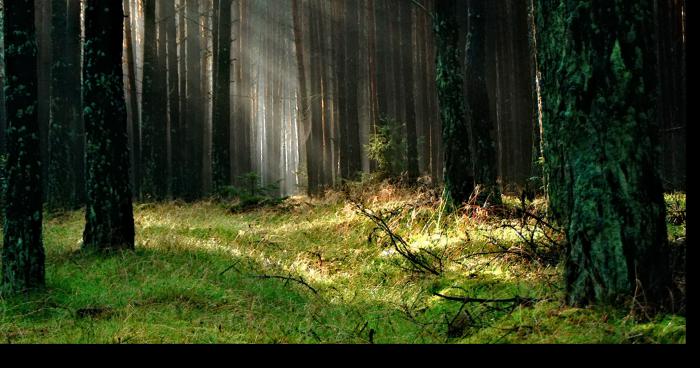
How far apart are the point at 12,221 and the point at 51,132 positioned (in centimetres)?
1208

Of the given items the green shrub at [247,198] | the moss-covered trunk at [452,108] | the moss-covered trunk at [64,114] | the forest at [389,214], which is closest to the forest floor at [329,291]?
the forest at [389,214]

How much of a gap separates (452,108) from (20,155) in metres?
7.37

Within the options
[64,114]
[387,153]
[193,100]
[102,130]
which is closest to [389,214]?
[102,130]

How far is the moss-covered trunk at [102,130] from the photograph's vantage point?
888 cm

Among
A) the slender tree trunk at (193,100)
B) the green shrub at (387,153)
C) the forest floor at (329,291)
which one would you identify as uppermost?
the slender tree trunk at (193,100)

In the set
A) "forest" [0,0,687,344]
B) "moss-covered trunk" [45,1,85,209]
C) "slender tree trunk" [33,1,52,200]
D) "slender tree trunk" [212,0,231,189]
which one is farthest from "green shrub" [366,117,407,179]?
"slender tree trunk" [33,1,52,200]

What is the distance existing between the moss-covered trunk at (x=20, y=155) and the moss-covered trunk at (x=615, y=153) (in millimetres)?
6103

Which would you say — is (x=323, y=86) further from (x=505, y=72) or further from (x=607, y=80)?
(x=607, y=80)

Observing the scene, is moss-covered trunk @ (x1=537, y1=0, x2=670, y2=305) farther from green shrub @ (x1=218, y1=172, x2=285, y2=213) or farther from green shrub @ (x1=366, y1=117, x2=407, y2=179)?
green shrub @ (x1=218, y1=172, x2=285, y2=213)

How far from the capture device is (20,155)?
6.98 meters

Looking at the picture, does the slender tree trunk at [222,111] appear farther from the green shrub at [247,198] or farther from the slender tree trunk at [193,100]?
the slender tree trunk at [193,100]

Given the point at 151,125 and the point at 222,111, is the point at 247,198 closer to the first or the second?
A: the point at 222,111

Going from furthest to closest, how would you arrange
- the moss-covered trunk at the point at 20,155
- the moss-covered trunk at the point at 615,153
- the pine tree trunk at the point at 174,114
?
the pine tree trunk at the point at 174,114 → the moss-covered trunk at the point at 20,155 → the moss-covered trunk at the point at 615,153

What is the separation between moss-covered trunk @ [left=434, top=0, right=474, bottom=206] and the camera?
10992 mm
